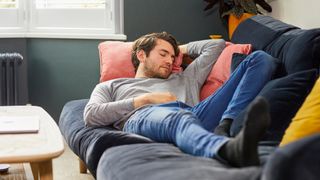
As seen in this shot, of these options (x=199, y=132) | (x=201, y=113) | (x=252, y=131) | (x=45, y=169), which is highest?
(x=252, y=131)

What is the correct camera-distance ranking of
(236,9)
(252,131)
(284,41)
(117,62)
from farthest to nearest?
(236,9) < (117,62) < (284,41) < (252,131)

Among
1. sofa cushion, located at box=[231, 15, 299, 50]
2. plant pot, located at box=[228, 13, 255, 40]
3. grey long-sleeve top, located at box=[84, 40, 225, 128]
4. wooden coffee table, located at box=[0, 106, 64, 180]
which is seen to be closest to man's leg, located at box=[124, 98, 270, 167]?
grey long-sleeve top, located at box=[84, 40, 225, 128]

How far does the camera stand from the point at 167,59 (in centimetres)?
259

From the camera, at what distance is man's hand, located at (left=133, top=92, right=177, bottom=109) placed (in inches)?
90.3

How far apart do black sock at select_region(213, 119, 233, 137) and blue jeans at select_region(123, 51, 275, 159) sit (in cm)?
2

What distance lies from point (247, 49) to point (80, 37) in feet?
5.53

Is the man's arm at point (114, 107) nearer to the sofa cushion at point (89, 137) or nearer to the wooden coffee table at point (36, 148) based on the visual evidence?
A: the sofa cushion at point (89, 137)

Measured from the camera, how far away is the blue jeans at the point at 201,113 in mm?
1680

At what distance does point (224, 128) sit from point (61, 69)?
217cm

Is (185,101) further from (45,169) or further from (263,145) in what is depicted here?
(45,169)

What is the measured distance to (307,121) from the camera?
5.11 ft

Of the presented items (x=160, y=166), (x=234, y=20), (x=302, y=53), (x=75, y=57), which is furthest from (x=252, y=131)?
(x=75, y=57)

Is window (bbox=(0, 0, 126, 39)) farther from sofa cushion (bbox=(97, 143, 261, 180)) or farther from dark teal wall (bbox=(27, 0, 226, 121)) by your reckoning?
sofa cushion (bbox=(97, 143, 261, 180))

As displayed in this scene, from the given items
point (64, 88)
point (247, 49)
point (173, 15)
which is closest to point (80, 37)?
point (64, 88)
